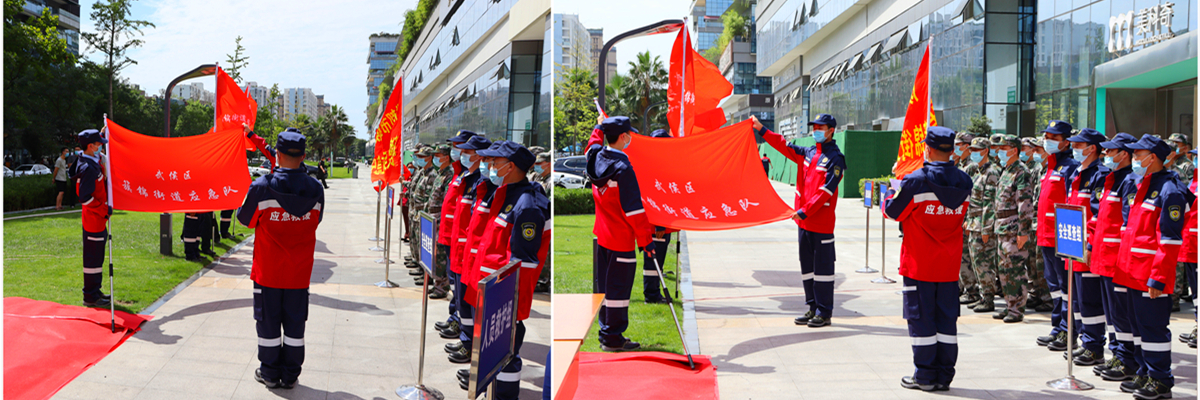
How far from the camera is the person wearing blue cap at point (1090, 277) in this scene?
6211mm

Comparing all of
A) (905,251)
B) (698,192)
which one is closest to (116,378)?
(698,192)

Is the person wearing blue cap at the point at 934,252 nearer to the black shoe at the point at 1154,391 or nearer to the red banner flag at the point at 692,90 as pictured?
the black shoe at the point at 1154,391

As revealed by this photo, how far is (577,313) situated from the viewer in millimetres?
5301

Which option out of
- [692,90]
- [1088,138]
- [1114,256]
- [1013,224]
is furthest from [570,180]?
[1114,256]

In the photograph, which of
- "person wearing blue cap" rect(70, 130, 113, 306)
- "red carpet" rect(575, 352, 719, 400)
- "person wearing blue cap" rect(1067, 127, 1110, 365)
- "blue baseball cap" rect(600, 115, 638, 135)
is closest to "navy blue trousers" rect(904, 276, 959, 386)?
"person wearing blue cap" rect(1067, 127, 1110, 365)

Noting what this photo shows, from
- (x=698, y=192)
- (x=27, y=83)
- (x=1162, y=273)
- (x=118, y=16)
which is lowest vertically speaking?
(x=1162, y=273)

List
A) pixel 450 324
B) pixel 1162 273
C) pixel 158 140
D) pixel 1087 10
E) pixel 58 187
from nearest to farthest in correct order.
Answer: pixel 1162 273, pixel 450 324, pixel 158 140, pixel 58 187, pixel 1087 10

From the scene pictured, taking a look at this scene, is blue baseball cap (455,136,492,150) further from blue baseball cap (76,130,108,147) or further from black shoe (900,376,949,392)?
blue baseball cap (76,130,108,147)

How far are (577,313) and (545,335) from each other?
1289 mm

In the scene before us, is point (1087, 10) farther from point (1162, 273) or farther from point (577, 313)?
point (577, 313)

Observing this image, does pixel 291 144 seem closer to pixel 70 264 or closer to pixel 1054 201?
pixel 70 264

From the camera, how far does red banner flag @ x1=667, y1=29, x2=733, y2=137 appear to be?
8227 millimetres

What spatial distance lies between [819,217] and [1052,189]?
2086 mm

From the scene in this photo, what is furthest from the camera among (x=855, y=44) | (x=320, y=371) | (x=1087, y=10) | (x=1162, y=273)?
(x=855, y=44)
